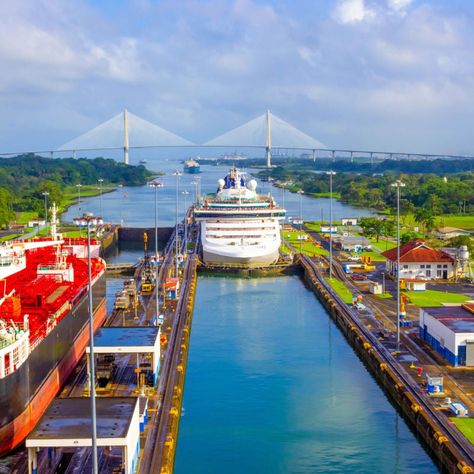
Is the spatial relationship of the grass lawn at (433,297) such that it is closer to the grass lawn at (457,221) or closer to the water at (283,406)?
the water at (283,406)

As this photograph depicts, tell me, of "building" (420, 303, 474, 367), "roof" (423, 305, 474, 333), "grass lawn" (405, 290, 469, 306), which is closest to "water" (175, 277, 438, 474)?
"building" (420, 303, 474, 367)

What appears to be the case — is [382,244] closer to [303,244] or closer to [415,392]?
[303,244]

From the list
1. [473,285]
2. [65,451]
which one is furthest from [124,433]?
[473,285]

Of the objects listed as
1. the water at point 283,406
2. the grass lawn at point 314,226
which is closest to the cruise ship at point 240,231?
the water at point 283,406

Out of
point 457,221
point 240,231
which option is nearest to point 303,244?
point 240,231

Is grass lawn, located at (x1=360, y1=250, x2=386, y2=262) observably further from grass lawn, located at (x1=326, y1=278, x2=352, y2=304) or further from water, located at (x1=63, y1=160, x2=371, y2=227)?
water, located at (x1=63, y1=160, x2=371, y2=227)
